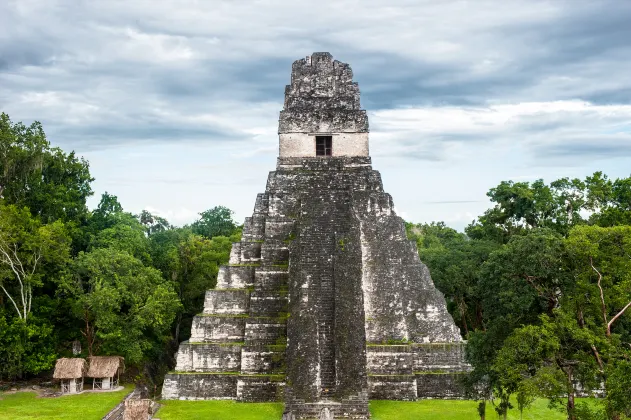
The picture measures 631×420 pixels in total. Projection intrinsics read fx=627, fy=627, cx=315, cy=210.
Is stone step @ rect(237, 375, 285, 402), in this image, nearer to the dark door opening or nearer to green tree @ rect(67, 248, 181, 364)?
green tree @ rect(67, 248, 181, 364)

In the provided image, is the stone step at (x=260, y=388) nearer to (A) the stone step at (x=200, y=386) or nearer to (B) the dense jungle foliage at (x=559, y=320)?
(A) the stone step at (x=200, y=386)

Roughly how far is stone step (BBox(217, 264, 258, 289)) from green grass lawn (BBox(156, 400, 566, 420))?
365 cm

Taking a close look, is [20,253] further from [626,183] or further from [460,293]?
[626,183]

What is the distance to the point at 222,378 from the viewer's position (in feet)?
57.6

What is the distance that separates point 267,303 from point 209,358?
7.42 ft

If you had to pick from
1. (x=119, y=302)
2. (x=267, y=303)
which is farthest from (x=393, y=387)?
(x=119, y=302)

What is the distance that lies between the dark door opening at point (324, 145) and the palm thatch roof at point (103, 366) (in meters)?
9.77

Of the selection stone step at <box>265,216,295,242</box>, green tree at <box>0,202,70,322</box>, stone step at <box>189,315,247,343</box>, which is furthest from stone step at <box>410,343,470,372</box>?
green tree at <box>0,202,70,322</box>

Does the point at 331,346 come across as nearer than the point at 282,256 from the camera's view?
Yes

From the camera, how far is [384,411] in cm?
1598

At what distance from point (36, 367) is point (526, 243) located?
16558 mm

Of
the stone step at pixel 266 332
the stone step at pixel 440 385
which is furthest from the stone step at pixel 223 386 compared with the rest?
the stone step at pixel 440 385

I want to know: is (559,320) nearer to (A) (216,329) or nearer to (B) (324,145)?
(A) (216,329)

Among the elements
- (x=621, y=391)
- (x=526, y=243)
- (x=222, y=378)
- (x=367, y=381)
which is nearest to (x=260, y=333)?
(x=222, y=378)
